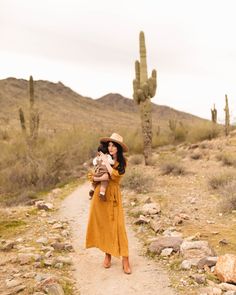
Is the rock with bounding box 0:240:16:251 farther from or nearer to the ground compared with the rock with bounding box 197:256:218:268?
farther from the ground

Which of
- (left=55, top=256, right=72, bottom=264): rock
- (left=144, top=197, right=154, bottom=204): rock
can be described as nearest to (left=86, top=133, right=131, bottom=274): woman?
(left=55, top=256, right=72, bottom=264): rock

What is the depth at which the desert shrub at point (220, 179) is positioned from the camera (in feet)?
37.7

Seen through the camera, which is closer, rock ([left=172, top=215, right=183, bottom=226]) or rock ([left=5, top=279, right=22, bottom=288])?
rock ([left=5, top=279, right=22, bottom=288])

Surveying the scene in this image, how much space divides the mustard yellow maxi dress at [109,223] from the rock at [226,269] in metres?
1.25

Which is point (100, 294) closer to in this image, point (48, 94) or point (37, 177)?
point (37, 177)

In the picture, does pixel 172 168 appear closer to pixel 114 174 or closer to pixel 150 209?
pixel 150 209

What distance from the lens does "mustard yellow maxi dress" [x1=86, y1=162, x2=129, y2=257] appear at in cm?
568

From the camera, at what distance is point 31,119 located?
18812 mm

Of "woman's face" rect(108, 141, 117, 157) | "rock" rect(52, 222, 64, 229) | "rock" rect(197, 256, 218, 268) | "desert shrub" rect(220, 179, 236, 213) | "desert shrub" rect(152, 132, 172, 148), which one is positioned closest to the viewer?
"rock" rect(197, 256, 218, 268)

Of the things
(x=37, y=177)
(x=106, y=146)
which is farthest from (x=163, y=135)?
(x=106, y=146)

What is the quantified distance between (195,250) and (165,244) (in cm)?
59

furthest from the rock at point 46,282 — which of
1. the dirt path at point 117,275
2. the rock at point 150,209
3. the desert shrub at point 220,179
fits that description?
the desert shrub at point 220,179

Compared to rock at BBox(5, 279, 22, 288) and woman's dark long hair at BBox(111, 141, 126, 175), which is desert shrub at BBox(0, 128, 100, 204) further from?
rock at BBox(5, 279, 22, 288)

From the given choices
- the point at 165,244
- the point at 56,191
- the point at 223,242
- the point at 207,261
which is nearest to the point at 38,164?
the point at 56,191
